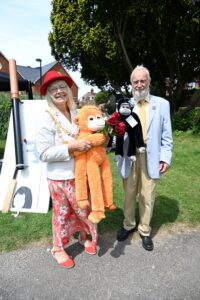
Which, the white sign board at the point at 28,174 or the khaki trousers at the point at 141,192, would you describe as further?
the white sign board at the point at 28,174

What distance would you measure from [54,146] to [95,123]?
17.1 inches

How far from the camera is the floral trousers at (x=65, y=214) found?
2.86 m

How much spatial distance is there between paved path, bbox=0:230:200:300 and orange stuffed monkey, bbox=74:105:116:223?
2.09ft

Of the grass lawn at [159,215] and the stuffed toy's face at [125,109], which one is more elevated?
the stuffed toy's face at [125,109]

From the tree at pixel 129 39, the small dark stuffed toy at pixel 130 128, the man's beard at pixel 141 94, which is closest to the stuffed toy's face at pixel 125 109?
the small dark stuffed toy at pixel 130 128

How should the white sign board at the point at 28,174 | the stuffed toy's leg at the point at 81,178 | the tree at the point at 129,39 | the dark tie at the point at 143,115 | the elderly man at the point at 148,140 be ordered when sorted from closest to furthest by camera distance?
the stuffed toy's leg at the point at 81,178, the elderly man at the point at 148,140, the dark tie at the point at 143,115, the white sign board at the point at 28,174, the tree at the point at 129,39

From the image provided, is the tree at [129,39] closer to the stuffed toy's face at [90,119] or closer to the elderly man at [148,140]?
the elderly man at [148,140]

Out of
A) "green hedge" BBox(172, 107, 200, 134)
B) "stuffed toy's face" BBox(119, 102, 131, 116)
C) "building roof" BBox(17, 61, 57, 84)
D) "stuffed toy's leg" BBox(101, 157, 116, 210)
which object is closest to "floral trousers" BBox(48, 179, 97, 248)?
"stuffed toy's leg" BBox(101, 157, 116, 210)

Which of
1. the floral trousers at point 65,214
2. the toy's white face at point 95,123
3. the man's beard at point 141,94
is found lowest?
the floral trousers at point 65,214

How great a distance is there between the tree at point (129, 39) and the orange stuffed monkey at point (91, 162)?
9.72 meters

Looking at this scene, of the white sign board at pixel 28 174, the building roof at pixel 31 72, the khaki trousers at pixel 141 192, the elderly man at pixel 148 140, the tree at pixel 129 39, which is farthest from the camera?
the building roof at pixel 31 72

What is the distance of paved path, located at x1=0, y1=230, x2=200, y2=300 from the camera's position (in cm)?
271

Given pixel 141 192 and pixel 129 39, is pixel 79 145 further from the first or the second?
pixel 129 39

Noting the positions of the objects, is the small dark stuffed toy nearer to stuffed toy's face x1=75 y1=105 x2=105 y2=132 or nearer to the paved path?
stuffed toy's face x1=75 y1=105 x2=105 y2=132
